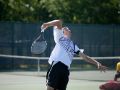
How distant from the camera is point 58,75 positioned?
26.3ft

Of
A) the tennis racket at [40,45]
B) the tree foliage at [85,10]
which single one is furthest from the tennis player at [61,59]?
the tree foliage at [85,10]

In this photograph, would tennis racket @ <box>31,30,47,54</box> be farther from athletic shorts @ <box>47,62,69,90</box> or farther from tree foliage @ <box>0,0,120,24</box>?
tree foliage @ <box>0,0,120,24</box>

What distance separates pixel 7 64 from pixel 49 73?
15601 millimetres

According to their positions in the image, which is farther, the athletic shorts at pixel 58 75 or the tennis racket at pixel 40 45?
the tennis racket at pixel 40 45

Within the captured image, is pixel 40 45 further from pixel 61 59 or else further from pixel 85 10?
pixel 85 10

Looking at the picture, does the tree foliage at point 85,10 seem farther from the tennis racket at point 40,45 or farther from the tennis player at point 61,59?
the tennis player at point 61,59

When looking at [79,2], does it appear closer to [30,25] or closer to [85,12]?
[85,12]

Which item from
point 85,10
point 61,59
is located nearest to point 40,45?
point 61,59

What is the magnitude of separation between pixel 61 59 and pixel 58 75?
258 millimetres

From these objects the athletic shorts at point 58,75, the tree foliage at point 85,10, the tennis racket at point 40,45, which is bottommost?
the athletic shorts at point 58,75

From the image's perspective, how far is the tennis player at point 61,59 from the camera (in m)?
7.92

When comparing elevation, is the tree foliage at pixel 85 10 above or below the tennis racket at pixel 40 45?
above

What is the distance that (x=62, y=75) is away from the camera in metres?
8.03

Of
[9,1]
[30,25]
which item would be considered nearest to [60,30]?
[30,25]
